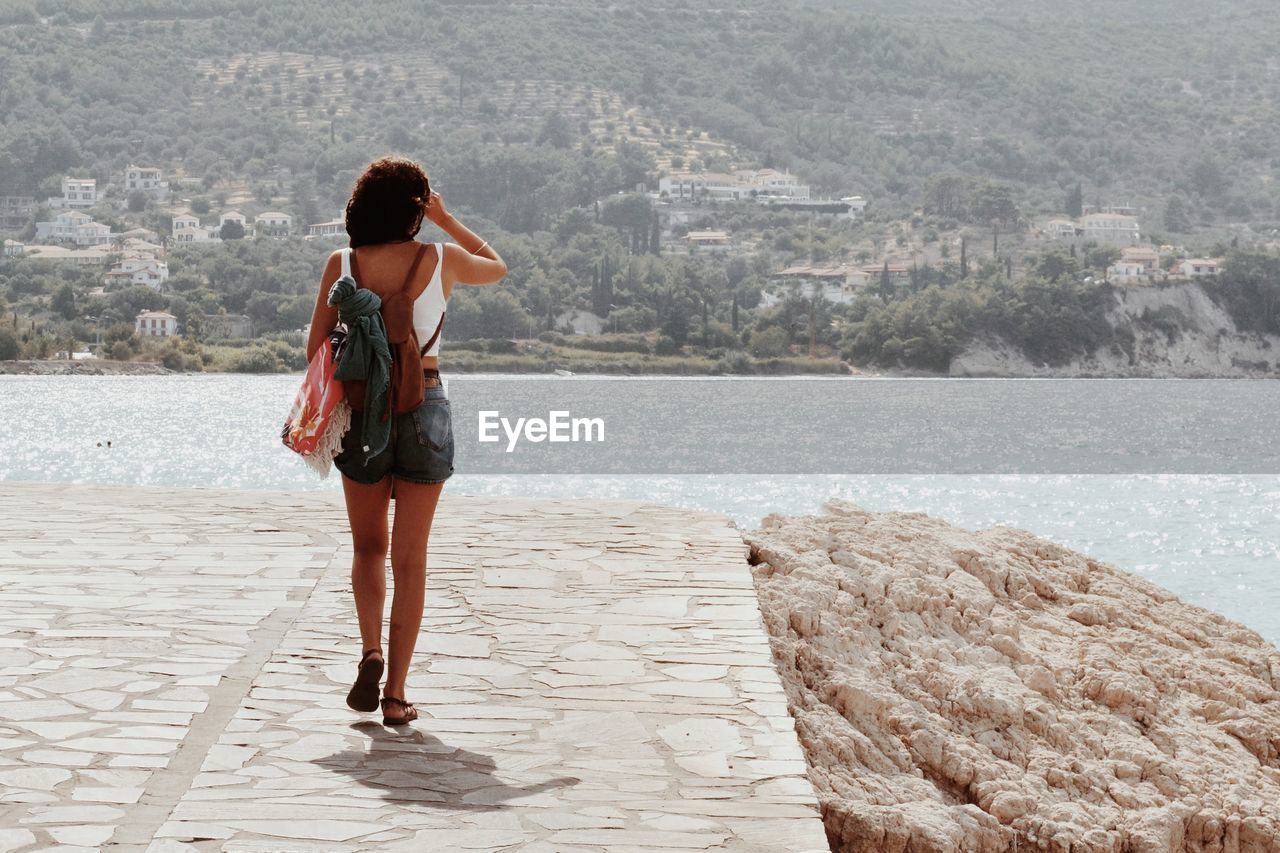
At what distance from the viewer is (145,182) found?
376 ft

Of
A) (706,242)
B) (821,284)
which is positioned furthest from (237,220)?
(821,284)

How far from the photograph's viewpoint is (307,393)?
3.91m

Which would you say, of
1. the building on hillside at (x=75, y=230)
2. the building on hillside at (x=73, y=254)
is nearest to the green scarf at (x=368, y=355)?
the building on hillside at (x=73, y=254)

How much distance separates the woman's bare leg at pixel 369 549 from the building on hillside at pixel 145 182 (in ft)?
380

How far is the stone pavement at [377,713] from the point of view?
11.0 ft

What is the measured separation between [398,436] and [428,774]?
0.84 m

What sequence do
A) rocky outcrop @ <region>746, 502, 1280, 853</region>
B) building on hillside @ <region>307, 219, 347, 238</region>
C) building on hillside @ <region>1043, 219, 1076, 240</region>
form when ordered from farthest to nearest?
1. building on hillside @ <region>1043, 219, 1076, 240</region>
2. building on hillside @ <region>307, 219, 347, 238</region>
3. rocky outcrop @ <region>746, 502, 1280, 853</region>

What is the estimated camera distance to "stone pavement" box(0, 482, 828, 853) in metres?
3.34

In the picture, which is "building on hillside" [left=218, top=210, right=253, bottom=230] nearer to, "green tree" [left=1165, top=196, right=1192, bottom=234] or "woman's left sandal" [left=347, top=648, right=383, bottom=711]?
"green tree" [left=1165, top=196, right=1192, bottom=234]

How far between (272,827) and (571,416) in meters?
67.9

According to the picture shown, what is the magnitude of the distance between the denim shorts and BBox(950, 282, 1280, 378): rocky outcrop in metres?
93.9

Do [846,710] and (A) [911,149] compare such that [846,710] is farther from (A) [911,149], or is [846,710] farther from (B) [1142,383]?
(A) [911,149]

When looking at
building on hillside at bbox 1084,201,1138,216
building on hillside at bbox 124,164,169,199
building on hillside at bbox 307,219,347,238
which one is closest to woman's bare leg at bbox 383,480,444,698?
building on hillside at bbox 307,219,347,238

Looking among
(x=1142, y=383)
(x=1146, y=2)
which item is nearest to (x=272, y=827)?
(x=1142, y=383)
